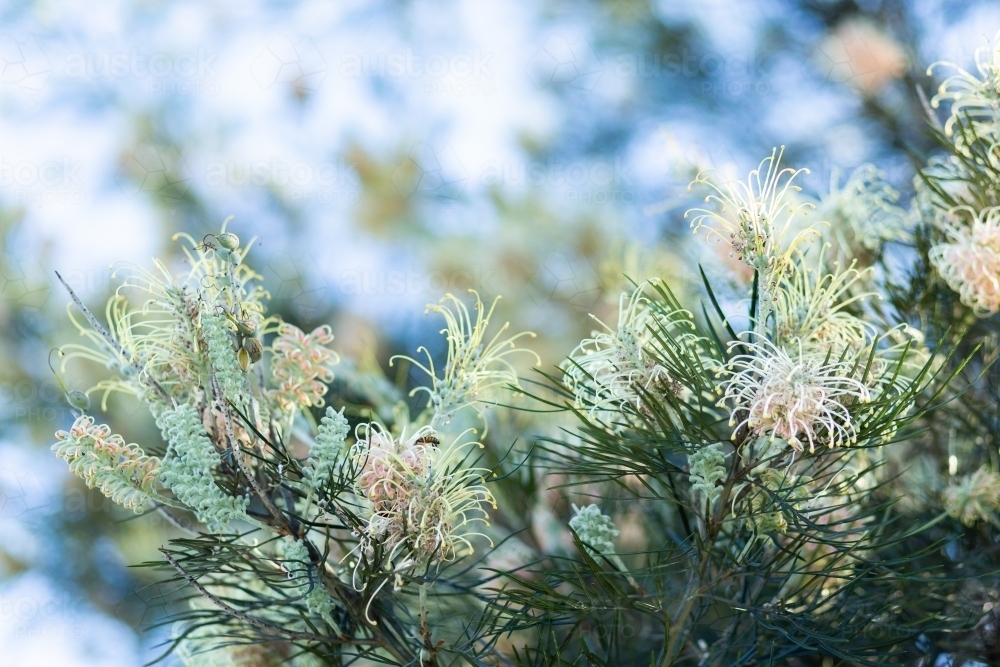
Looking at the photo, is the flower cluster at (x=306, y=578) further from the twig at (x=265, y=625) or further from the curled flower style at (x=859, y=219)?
the curled flower style at (x=859, y=219)

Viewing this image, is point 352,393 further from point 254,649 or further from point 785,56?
point 785,56

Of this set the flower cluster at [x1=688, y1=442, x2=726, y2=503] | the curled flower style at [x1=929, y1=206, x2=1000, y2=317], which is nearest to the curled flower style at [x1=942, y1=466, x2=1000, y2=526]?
the curled flower style at [x1=929, y1=206, x2=1000, y2=317]

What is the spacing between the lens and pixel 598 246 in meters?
1.58

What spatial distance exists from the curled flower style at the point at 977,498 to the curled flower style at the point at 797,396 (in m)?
0.18

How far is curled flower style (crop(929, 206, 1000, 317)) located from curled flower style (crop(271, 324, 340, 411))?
0.31m

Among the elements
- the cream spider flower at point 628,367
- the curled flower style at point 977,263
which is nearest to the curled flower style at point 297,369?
the cream spider flower at point 628,367

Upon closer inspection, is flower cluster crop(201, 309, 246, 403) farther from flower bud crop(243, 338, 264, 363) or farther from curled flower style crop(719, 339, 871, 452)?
curled flower style crop(719, 339, 871, 452)

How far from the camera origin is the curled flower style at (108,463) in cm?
38

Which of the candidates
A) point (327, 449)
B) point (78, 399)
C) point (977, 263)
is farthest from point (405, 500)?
point (977, 263)

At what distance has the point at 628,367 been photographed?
411 millimetres

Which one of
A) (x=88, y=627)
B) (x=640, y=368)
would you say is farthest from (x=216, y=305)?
(x=88, y=627)

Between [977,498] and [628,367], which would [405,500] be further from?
[977,498]

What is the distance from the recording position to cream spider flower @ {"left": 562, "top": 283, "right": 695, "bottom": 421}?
404 millimetres

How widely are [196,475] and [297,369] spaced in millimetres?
80
